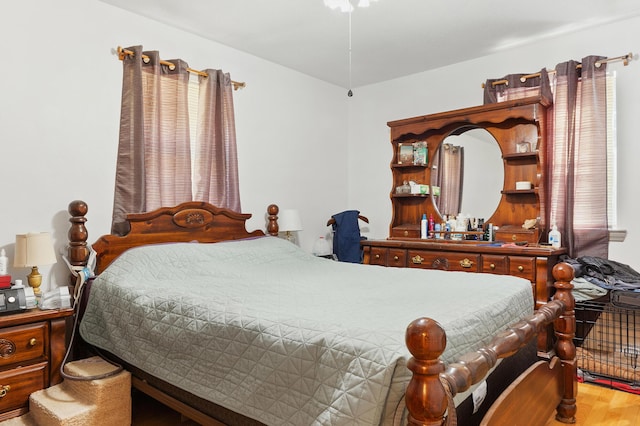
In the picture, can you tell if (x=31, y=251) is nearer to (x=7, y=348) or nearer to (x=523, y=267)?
(x=7, y=348)

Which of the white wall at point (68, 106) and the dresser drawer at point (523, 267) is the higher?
the white wall at point (68, 106)

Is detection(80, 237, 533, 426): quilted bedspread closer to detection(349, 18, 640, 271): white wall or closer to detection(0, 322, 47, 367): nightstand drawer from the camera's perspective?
detection(0, 322, 47, 367): nightstand drawer

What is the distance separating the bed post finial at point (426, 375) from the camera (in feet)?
3.45

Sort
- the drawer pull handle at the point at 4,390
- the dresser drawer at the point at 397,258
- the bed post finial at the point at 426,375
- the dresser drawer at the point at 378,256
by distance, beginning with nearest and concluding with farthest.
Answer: the bed post finial at the point at 426,375 < the drawer pull handle at the point at 4,390 < the dresser drawer at the point at 397,258 < the dresser drawer at the point at 378,256

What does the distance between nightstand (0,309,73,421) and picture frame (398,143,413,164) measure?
9.78 ft

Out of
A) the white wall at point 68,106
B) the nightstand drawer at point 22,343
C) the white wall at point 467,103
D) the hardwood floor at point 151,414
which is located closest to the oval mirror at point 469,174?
the white wall at point 467,103

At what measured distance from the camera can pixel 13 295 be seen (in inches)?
82.7

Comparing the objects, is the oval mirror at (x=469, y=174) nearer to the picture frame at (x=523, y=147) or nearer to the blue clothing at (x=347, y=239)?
the picture frame at (x=523, y=147)

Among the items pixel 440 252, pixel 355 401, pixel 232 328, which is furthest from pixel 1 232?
pixel 440 252

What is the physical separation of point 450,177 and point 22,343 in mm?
3336

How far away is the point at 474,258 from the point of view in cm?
327

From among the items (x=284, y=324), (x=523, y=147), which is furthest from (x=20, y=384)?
(x=523, y=147)

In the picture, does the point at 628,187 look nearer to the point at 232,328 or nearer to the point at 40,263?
the point at 232,328

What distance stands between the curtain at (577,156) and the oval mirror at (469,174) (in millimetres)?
408
